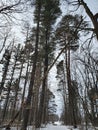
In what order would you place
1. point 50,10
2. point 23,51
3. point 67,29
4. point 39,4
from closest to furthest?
point 67,29 < point 39,4 < point 50,10 < point 23,51

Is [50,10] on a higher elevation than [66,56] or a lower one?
higher

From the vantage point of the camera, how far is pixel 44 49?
55.2 ft

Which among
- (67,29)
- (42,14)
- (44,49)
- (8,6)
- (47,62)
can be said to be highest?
(42,14)

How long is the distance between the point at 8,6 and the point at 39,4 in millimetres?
7333

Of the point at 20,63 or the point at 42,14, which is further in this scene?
the point at 20,63

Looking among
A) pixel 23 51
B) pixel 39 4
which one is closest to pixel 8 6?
pixel 39 4

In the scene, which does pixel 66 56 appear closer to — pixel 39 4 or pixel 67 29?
pixel 39 4

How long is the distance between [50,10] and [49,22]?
3.64 feet

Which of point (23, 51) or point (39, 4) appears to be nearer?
point (39, 4)

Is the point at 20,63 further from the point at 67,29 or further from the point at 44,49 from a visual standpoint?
the point at 67,29

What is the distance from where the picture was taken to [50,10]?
15.8 m

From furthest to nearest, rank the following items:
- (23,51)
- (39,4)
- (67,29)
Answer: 1. (23,51)
2. (39,4)
3. (67,29)

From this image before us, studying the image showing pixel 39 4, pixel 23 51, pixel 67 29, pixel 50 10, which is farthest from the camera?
pixel 23 51

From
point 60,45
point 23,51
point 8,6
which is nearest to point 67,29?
point 8,6
